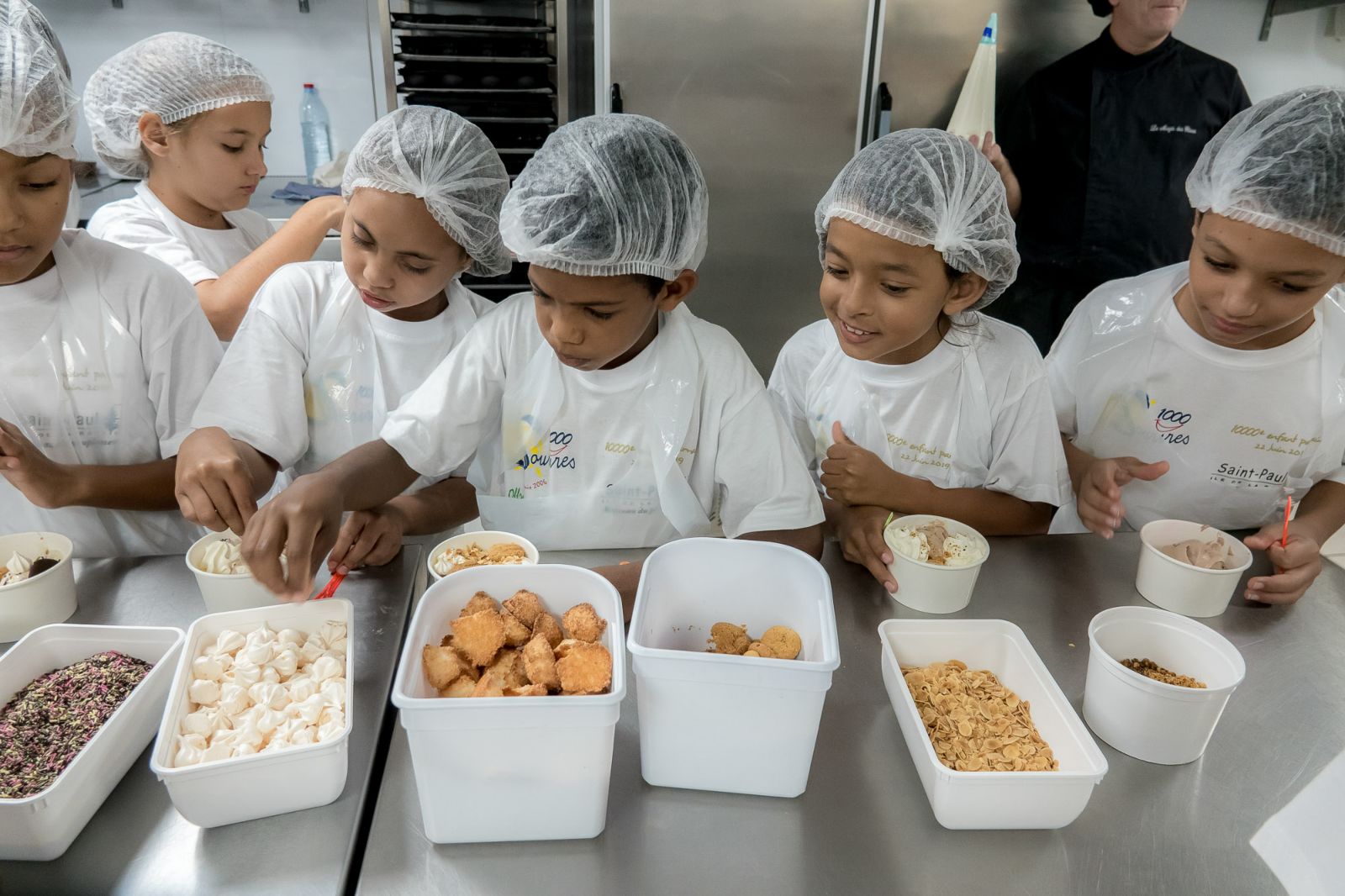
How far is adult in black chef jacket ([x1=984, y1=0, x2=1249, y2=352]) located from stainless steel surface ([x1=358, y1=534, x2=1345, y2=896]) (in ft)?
6.18

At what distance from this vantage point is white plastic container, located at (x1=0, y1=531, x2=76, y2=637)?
39.8 inches

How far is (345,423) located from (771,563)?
35.0 inches

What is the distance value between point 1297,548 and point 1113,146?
180 centimetres

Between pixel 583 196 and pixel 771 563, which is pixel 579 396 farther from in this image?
pixel 771 563

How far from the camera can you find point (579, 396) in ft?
4.42

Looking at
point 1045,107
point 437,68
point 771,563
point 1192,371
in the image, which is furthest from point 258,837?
point 1045,107

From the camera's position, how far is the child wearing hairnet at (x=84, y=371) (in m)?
1.18

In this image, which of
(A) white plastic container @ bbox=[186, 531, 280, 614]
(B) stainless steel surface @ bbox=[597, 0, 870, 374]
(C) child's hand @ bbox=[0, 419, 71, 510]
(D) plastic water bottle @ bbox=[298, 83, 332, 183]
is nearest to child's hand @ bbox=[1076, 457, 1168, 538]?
(A) white plastic container @ bbox=[186, 531, 280, 614]

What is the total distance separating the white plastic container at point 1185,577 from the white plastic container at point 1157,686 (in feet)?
0.55

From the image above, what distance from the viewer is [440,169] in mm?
1314

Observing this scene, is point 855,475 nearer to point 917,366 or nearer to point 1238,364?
point 917,366

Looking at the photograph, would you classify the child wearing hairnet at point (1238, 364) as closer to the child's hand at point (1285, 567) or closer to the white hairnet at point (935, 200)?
the child's hand at point (1285, 567)

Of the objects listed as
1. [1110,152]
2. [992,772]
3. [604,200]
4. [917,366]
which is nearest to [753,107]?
[1110,152]

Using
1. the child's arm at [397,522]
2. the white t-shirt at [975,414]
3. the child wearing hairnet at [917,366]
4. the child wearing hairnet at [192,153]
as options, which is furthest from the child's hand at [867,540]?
the child wearing hairnet at [192,153]
